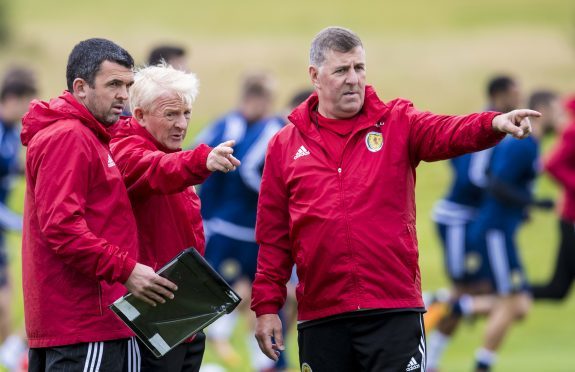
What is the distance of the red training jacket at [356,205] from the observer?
5824 millimetres

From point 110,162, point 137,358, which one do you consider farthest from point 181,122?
point 137,358

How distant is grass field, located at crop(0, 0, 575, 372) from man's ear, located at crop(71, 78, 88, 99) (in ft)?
45.4

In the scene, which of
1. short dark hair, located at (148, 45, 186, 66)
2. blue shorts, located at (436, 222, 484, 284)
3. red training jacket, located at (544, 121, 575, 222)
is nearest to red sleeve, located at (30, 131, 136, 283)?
short dark hair, located at (148, 45, 186, 66)

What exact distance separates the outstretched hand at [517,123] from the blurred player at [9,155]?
665 centimetres

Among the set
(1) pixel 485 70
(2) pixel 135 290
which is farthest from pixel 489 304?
(1) pixel 485 70

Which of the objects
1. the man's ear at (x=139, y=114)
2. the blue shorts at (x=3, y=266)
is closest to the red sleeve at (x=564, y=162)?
the blue shorts at (x=3, y=266)

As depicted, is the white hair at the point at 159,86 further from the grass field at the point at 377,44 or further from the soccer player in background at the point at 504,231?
the grass field at the point at 377,44

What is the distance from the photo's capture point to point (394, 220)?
5.88 metres

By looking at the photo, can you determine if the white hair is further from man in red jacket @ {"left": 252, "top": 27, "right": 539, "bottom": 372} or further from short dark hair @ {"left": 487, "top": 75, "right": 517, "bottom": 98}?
short dark hair @ {"left": 487, "top": 75, "right": 517, "bottom": 98}

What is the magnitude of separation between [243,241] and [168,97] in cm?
566

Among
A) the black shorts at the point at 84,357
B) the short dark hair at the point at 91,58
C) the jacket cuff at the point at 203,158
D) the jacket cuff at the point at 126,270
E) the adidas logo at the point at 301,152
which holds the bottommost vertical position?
the black shorts at the point at 84,357

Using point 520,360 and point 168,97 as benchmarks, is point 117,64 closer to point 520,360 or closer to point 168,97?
point 168,97

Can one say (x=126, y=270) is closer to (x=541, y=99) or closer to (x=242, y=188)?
(x=242, y=188)

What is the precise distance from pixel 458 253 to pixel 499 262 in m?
0.95
